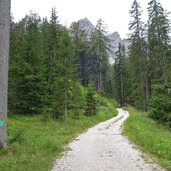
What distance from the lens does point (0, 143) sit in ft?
37.9

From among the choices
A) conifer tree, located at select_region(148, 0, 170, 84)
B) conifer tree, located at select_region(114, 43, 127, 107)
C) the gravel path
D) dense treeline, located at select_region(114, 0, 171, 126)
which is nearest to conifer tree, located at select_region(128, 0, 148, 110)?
dense treeline, located at select_region(114, 0, 171, 126)

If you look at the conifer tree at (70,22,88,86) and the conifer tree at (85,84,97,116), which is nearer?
the conifer tree at (85,84,97,116)

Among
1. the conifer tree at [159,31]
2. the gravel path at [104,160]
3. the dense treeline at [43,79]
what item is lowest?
the gravel path at [104,160]

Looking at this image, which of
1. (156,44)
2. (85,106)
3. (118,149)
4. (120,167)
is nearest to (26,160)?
(120,167)

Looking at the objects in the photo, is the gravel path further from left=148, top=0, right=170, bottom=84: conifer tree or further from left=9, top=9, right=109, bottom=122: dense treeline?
left=148, top=0, right=170, bottom=84: conifer tree

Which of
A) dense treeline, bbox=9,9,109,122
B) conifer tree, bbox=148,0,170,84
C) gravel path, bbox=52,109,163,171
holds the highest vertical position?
conifer tree, bbox=148,0,170,84

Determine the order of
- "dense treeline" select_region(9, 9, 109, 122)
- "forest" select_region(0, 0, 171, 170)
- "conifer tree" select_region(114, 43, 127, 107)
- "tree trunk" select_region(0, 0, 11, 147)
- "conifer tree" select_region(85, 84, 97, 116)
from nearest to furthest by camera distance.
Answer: "tree trunk" select_region(0, 0, 11, 147), "forest" select_region(0, 0, 171, 170), "dense treeline" select_region(9, 9, 109, 122), "conifer tree" select_region(85, 84, 97, 116), "conifer tree" select_region(114, 43, 127, 107)

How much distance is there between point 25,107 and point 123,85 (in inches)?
1988

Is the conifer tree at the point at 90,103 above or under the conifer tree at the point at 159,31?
under

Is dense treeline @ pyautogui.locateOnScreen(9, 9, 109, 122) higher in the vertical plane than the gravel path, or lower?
higher

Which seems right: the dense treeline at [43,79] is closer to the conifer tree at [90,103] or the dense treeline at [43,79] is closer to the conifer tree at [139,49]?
the conifer tree at [90,103]

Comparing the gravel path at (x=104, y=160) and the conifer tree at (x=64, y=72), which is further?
the conifer tree at (x=64, y=72)

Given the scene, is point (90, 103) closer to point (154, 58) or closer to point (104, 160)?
point (154, 58)

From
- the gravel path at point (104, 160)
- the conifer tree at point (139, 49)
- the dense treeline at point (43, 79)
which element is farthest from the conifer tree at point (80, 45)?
the gravel path at point (104, 160)
